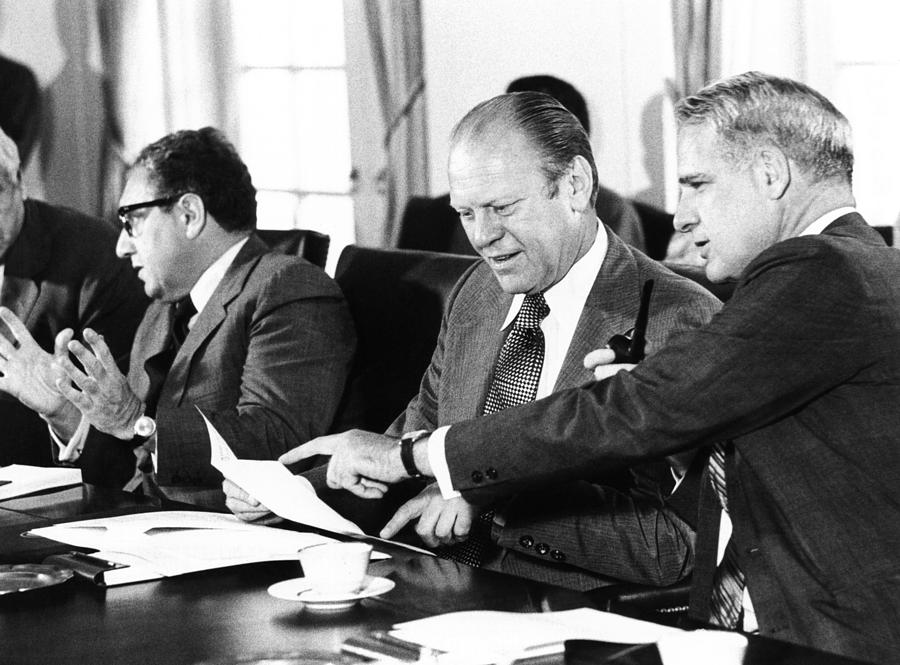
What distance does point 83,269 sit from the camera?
12.1 feet

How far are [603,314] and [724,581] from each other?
585mm

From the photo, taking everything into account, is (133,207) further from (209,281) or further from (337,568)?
(337,568)

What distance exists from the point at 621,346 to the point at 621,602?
413 mm

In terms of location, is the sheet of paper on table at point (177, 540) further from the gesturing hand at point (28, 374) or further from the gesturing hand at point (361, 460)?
the gesturing hand at point (28, 374)

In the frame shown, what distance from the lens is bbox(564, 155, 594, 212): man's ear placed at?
2.41m

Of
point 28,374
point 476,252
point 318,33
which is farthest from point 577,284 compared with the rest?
point 318,33

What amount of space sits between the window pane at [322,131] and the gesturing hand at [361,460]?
158 inches

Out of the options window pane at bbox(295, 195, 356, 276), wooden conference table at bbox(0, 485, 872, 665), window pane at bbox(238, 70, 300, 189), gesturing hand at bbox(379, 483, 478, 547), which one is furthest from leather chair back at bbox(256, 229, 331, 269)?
window pane at bbox(238, 70, 300, 189)

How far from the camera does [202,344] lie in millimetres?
2926

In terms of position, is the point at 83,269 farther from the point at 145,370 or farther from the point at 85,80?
the point at 85,80

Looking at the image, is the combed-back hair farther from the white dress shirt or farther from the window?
the window

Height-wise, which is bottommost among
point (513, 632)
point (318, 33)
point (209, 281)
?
point (513, 632)

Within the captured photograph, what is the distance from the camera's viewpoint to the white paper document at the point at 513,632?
53.6 inches

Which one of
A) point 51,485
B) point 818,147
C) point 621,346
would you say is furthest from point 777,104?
point 51,485
